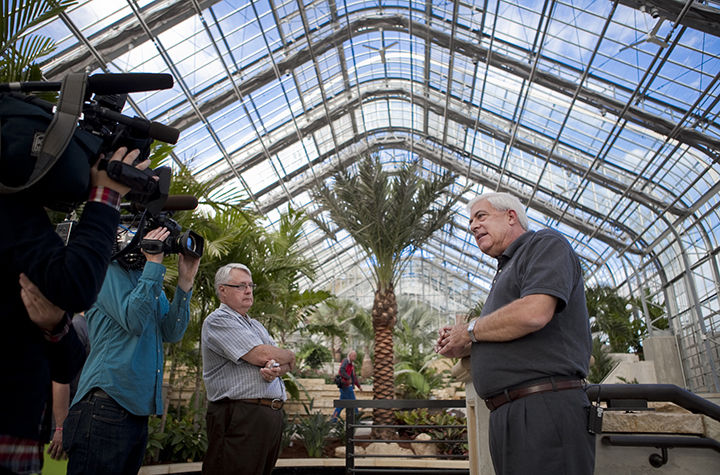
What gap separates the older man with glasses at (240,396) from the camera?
2.69m

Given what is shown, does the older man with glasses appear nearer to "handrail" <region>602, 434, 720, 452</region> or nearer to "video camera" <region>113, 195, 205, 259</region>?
"video camera" <region>113, 195, 205, 259</region>

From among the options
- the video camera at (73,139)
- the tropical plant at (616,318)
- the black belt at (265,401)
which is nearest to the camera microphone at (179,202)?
the video camera at (73,139)

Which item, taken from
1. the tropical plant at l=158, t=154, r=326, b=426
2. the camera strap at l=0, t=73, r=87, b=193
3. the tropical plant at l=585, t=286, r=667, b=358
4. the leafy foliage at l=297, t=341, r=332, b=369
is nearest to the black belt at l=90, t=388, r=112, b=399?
the camera strap at l=0, t=73, r=87, b=193

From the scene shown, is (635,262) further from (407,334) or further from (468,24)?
(468,24)

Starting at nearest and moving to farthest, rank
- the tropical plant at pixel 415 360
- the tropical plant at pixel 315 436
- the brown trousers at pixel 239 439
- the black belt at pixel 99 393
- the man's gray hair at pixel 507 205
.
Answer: the black belt at pixel 99 393 → the man's gray hair at pixel 507 205 → the brown trousers at pixel 239 439 → the tropical plant at pixel 315 436 → the tropical plant at pixel 415 360

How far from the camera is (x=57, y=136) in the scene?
1090 millimetres

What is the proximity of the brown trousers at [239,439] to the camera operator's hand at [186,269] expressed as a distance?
75 centimetres

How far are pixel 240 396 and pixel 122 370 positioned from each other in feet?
2.58

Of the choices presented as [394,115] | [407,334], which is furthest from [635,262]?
[394,115]

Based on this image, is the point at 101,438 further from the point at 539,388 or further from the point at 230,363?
the point at 539,388

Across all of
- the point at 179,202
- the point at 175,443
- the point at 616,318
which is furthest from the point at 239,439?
the point at 616,318

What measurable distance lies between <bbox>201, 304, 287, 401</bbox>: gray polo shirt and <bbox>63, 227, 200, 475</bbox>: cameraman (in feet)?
1.39

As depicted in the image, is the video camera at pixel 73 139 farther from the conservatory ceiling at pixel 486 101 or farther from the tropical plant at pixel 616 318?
the tropical plant at pixel 616 318

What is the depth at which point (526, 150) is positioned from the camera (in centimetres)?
1783
